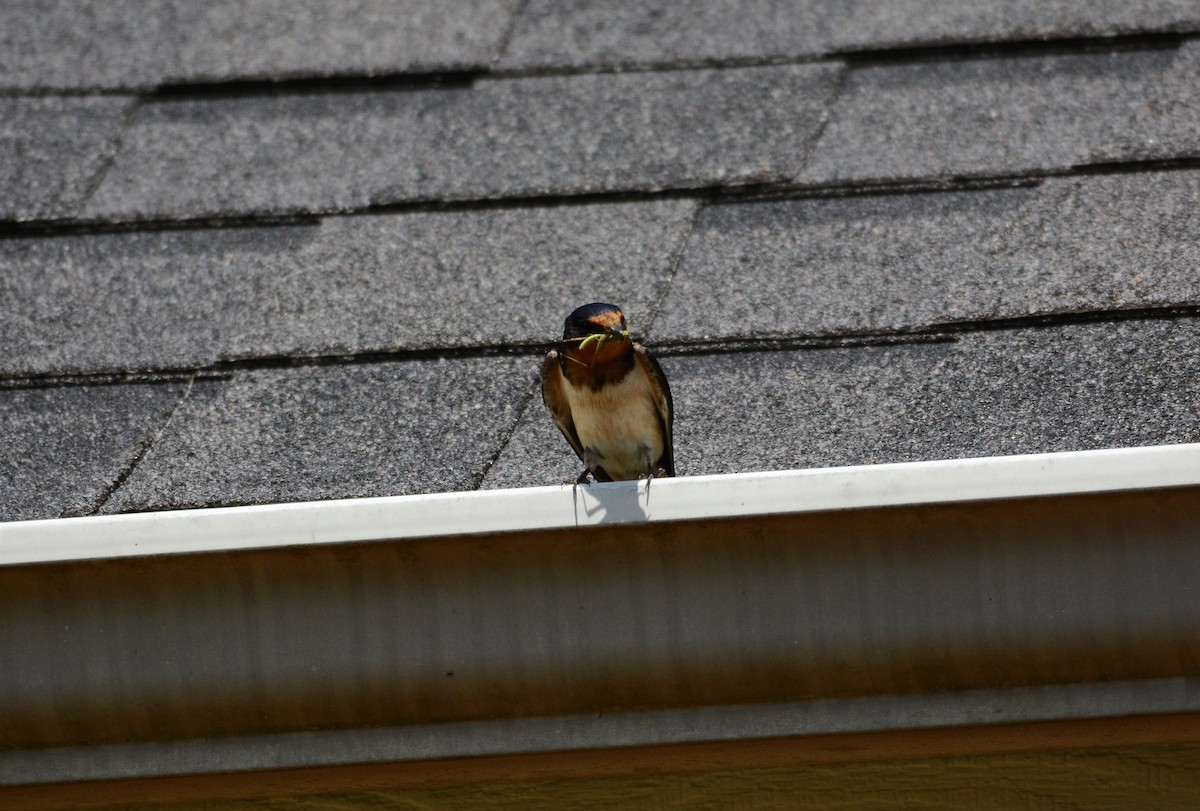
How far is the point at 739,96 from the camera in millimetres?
3326

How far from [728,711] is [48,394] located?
5.12 ft

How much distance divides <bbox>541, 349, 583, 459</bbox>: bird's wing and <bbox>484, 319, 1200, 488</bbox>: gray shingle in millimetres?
39

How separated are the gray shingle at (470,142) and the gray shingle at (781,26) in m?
0.09

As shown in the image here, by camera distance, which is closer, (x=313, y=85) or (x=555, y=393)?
(x=555, y=393)

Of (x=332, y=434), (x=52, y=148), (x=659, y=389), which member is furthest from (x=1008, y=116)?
(x=52, y=148)

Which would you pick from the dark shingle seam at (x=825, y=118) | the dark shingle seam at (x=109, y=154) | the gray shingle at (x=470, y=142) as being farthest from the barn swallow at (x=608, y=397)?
the dark shingle seam at (x=109, y=154)

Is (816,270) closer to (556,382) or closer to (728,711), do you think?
(556,382)

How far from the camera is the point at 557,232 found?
3051mm

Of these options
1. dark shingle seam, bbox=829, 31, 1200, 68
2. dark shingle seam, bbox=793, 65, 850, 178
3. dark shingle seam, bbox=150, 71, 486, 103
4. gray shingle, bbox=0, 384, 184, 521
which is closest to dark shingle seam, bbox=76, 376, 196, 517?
gray shingle, bbox=0, 384, 184, 521

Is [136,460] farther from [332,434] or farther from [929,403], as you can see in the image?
[929,403]

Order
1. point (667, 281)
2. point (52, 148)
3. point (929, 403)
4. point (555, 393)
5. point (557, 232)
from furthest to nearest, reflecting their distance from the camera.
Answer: point (52, 148)
point (557, 232)
point (667, 281)
point (555, 393)
point (929, 403)

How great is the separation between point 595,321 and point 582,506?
82 centimetres

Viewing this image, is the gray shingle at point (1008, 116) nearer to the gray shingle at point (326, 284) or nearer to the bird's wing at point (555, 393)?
the gray shingle at point (326, 284)

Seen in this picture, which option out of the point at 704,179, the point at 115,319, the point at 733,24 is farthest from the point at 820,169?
the point at 115,319
